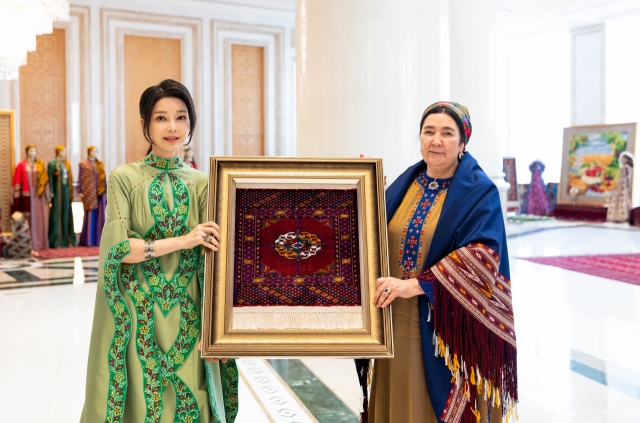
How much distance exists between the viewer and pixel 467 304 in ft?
5.49

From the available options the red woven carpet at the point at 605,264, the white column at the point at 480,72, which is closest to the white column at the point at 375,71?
the white column at the point at 480,72

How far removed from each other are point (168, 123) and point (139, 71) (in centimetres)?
1027

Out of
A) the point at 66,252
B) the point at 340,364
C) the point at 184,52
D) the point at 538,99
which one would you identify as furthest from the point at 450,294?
the point at 538,99

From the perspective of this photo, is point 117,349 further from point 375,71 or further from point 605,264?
point 605,264

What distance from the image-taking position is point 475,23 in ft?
19.6

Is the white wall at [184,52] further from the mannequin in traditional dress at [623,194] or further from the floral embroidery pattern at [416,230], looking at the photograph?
the floral embroidery pattern at [416,230]

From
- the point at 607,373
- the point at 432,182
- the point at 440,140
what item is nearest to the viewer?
the point at 440,140

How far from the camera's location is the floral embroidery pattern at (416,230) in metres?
1.75

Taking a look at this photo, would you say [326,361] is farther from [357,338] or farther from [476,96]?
[476,96]

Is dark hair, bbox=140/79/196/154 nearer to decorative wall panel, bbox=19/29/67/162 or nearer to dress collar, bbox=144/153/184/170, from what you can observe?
dress collar, bbox=144/153/184/170

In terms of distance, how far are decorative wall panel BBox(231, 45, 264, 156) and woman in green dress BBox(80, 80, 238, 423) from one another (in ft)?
34.1

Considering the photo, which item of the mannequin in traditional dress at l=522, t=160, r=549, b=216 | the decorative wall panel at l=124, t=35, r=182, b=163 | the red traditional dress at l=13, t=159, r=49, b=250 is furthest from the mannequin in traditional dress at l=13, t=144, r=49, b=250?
the mannequin in traditional dress at l=522, t=160, r=549, b=216

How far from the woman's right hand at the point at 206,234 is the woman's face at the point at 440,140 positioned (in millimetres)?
630

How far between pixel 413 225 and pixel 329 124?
5.12 feet
